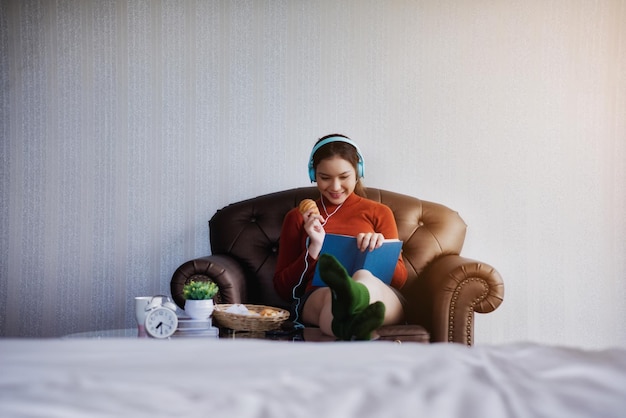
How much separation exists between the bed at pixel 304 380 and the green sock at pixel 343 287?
2.12ft

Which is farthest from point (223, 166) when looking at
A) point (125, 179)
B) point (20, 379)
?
point (20, 379)

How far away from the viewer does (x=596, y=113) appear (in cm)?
286

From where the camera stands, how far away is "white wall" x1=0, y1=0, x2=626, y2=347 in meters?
2.86

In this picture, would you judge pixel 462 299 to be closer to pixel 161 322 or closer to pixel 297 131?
pixel 161 322

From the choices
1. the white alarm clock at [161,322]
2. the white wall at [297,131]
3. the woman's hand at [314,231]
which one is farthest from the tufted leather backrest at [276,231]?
the white alarm clock at [161,322]

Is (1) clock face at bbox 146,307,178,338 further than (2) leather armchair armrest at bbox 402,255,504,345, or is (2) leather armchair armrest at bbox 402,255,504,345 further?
(2) leather armchair armrest at bbox 402,255,504,345

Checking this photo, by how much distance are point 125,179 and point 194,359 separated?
2.47 metres

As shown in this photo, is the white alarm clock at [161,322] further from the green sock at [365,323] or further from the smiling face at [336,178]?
the smiling face at [336,178]

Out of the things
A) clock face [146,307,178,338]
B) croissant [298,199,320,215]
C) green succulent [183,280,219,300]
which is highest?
croissant [298,199,320,215]

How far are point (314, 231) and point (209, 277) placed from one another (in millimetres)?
461

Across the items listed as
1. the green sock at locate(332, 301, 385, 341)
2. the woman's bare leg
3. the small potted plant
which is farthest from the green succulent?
the green sock at locate(332, 301, 385, 341)

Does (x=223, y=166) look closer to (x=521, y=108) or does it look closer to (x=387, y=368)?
(x=521, y=108)

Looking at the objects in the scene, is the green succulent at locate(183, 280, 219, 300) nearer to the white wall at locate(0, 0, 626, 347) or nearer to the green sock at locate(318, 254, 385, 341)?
the green sock at locate(318, 254, 385, 341)

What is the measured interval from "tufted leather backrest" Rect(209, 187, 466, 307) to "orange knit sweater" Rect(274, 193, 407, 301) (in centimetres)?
24
